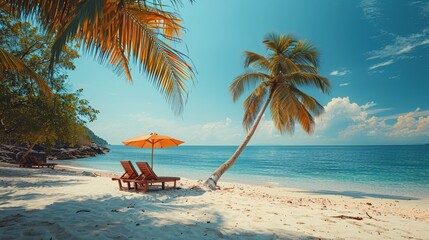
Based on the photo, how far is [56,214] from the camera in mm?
3906

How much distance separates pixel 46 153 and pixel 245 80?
91.1ft

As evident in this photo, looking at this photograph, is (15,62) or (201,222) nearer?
(201,222)

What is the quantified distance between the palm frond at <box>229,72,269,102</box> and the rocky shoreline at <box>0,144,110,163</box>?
47.8ft

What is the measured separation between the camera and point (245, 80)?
12.0 m

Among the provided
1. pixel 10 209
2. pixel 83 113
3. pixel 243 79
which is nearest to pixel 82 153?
pixel 83 113

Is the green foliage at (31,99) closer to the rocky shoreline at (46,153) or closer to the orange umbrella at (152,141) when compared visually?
the orange umbrella at (152,141)

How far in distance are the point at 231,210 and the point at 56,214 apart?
314 centimetres

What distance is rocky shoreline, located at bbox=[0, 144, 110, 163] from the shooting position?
20.1 meters

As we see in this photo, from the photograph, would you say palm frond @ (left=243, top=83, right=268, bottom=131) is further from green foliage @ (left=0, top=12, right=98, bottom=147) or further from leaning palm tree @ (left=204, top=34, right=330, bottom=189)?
green foliage @ (left=0, top=12, right=98, bottom=147)

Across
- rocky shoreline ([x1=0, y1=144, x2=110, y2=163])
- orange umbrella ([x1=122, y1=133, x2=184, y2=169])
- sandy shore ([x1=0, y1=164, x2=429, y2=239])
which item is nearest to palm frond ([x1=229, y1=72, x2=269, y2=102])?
orange umbrella ([x1=122, y1=133, x2=184, y2=169])

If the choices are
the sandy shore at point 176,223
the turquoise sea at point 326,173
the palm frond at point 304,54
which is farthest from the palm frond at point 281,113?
the sandy shore at point 176,223

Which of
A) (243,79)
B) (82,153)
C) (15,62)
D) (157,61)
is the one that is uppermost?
(243,79)

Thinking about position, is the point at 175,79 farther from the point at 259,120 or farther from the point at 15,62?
the point at 259,120

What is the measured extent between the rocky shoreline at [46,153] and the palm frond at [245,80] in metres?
14.6
